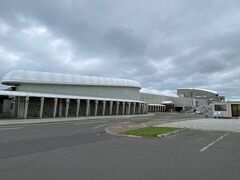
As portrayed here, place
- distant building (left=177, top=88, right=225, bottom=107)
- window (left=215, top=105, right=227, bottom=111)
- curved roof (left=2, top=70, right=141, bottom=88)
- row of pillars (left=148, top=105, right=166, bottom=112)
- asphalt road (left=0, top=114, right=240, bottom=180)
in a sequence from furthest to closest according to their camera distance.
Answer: distant building (left=177, top=88, right=225, bottom=107) < row of pillars (left=148, top=105, right=166, bottom=112) < curved roof (left=2, top=70, right=141, bottom=88) < window (left=215, top=105, right=227, bottom=111) < asphalt road (left=0, top=114, right=240, bottom=180)

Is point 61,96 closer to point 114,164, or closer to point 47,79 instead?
point 47,79

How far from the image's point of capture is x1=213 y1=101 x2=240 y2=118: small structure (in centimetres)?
3734

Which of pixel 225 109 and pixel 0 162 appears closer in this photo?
pixel 0 162

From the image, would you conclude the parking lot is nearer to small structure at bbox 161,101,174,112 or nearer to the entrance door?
the entrance door

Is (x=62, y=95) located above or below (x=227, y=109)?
above

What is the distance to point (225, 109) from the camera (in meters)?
37.8

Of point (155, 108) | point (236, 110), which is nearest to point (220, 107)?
point (236, 110)

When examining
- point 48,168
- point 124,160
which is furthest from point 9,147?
A: point 124,160

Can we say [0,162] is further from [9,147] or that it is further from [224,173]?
[224,173]

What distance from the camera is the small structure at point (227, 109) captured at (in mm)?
37344

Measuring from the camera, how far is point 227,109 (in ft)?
124

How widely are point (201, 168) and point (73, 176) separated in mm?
3436

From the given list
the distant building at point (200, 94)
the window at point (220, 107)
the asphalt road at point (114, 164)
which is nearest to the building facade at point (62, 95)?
the window at point (220, 107)

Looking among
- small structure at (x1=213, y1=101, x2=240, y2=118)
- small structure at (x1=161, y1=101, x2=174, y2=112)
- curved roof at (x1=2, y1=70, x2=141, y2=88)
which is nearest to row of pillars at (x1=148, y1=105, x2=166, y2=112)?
small structure at (x1=161, y1=101, x2=174, y2=112)
